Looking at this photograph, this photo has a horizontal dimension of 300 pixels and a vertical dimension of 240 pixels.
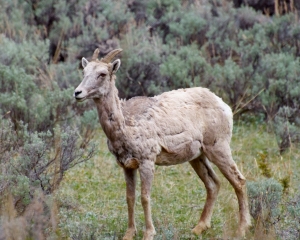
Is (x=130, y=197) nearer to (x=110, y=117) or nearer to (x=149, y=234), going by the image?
(x=149, y=234)

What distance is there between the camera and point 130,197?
7.16 m

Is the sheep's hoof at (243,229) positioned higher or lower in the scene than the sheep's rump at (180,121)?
lower

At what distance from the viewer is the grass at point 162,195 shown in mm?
7355

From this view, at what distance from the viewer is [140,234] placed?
743 centimetres

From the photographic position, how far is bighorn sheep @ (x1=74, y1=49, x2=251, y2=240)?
22.5 ft

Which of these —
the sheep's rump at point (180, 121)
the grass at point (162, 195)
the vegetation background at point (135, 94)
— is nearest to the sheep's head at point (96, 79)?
the sheep's rump at point (180, 121)

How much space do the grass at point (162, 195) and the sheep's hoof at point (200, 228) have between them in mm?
68

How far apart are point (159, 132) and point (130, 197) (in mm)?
701

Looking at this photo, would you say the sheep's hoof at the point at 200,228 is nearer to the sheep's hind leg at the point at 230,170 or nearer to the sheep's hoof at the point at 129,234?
the sheep's hind leg at the point at 230,170

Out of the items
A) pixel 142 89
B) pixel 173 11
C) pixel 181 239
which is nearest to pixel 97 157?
pixel 142 89

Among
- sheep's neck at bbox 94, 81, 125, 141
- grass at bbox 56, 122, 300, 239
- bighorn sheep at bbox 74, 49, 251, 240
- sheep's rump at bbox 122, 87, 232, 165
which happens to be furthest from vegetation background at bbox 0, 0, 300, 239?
sheep's neck at bbox 94, 81, 125, 141

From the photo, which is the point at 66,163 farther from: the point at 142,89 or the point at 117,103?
the point at 142,89

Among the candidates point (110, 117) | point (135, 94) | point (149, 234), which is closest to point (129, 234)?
point (149, 234)

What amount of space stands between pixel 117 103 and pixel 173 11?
9134mm
